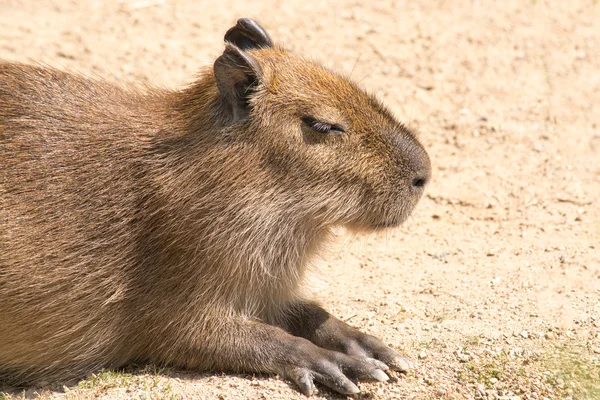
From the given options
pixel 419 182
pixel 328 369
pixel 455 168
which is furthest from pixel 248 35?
pixel 455 168

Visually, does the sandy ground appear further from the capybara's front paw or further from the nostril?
the nostril

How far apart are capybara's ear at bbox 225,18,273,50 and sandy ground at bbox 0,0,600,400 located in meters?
0.76

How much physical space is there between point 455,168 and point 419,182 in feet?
8.29

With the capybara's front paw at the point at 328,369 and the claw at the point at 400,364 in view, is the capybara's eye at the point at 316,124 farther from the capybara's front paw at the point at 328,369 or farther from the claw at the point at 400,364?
the claw at the point at 400,364

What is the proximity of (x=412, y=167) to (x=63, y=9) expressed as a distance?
557 centimetres

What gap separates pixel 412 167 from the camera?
4668mm

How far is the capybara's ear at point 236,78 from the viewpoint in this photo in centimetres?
447

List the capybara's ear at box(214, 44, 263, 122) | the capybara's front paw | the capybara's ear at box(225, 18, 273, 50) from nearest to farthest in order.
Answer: the capybara's front paw
the capybara's ear at box(214, 44, 263, 122)
the capybara's ear at box(225, 18, 273, 50)

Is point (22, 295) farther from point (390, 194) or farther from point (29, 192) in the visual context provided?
point (390, 194)

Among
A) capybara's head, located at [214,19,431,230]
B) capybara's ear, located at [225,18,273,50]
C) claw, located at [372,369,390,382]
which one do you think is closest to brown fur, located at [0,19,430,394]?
capybara's head, located at [214,19,431,230]

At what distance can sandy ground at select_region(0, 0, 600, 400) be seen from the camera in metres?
4.57

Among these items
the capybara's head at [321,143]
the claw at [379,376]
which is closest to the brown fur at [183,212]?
the capybara's head at [321,143]

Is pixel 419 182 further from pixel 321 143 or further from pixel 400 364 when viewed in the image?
pixel 400 364

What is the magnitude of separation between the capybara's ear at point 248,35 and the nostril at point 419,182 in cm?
122
